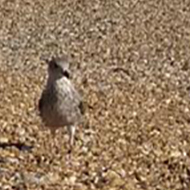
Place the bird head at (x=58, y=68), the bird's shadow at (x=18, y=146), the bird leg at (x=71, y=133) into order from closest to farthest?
the bird head at (x=58, y=68), the bird's shadow at (x=18, y=146), the bird leg at (x=71, y=133)

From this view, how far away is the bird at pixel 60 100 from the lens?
28.7 ft

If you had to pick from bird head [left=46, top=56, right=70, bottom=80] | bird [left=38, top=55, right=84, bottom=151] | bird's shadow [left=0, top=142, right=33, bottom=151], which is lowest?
bird's shadow [left=0, top=142, right=33, bottom=151]

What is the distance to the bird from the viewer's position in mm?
8742

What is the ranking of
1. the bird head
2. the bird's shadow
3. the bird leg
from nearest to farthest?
the bird head → the bird's shadow → the bird leg

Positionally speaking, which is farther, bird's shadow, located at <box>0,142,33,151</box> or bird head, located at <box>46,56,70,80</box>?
bird's shadow, located at <box>0,142,33,151</box>

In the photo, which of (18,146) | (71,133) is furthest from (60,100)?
(18,146)

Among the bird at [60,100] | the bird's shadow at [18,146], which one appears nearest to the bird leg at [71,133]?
the bird at [60,100]

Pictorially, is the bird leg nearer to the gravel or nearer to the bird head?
the gravel

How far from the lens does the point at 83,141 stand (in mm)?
9898

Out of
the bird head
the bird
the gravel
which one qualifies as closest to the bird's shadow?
the gravel

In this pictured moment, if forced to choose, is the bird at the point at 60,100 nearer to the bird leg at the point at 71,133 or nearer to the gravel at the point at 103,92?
the bird leg at the point at 71,133

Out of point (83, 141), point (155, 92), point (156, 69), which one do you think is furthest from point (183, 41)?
point (83, 141)

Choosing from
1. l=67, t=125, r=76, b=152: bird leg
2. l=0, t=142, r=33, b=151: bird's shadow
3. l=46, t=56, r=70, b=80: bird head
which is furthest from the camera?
l=67, t=125, r=76, b=152: bird leg

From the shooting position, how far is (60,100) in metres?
8.86
